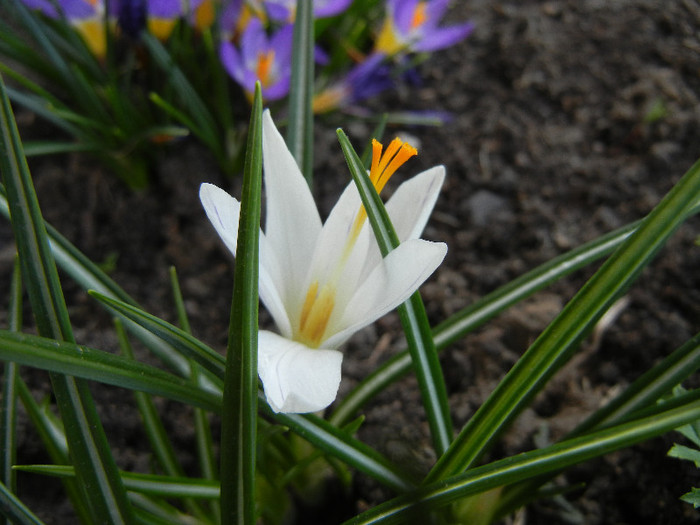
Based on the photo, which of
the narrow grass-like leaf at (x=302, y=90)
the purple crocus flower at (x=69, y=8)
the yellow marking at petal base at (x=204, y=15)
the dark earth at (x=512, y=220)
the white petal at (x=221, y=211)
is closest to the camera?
the white petal at (x=221, y=211)

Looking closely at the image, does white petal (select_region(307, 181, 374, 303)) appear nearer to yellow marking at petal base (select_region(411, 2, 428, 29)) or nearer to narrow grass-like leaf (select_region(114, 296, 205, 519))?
narrow grass-like leaf (select_region(114, 296, 205, 519))

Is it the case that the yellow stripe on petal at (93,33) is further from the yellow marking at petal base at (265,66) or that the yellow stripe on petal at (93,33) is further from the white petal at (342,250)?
the white petal at (342,250)

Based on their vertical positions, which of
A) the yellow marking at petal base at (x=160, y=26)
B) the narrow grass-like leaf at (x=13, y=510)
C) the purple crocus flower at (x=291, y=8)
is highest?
the yellow marking at petal base at (x=160, y=26)

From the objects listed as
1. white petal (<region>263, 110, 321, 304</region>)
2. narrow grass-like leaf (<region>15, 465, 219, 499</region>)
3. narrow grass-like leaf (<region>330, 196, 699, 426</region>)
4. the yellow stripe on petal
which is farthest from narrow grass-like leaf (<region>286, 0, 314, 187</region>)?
the yellow stripe on petal

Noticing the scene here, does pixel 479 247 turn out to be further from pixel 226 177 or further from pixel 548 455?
pixel 548 455

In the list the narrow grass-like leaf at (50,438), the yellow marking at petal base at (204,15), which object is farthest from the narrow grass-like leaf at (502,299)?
the yellow marking at petal base at (204,15)

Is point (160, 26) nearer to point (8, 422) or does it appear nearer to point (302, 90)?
point (302, 90)
